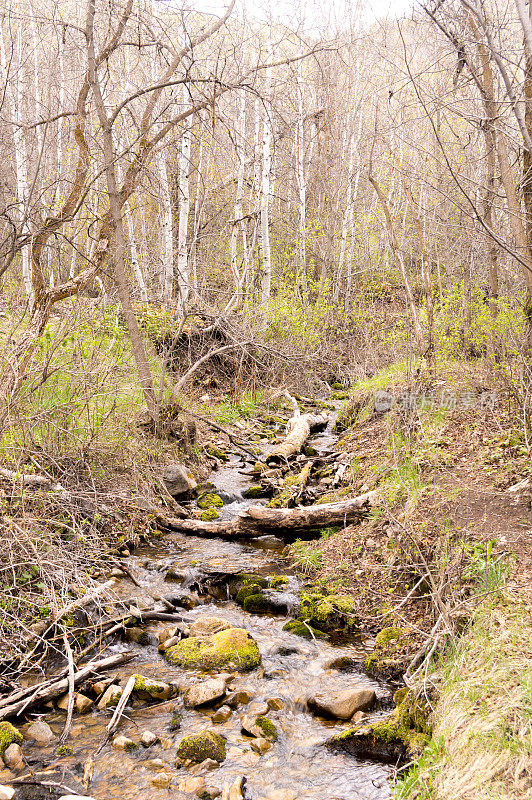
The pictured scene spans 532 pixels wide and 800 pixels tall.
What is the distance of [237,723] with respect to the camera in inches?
147

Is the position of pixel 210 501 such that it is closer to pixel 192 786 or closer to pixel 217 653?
pixel 217 653

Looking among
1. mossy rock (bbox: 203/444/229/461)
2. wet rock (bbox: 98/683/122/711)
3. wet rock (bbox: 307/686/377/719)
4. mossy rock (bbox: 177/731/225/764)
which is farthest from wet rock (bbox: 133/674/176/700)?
mossy rock (bbox: 203/444/229/461)

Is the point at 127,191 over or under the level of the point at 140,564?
over

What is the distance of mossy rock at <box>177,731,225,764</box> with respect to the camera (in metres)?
3.39


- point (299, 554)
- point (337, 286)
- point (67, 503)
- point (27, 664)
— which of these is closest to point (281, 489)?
point (299, 554)

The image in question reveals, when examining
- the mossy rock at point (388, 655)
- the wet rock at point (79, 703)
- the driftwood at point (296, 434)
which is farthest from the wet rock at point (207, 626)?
the driftwood at point (296, 434)

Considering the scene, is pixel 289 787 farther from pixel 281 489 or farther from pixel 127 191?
pixel 127 191

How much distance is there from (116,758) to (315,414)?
9.04 metres

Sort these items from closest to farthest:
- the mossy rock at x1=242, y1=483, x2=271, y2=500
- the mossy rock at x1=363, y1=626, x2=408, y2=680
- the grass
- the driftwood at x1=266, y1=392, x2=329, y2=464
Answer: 1. the grass
2. the mossy rock at x1=363, y1=626, x2=408, y2=680
3. the mossy rock at x1=242, y1=483, x2=271, y2=500
4. the driftwood at x1=266, y1=392, x2=329, y2=464

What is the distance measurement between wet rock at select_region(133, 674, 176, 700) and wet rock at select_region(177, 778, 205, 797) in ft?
2.69

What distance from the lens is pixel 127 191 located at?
25.8 ft

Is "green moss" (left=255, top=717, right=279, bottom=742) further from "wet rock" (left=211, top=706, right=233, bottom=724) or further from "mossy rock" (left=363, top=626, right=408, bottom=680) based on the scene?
"mossy rock" (left=363, top=626, right=408, bottom=680)

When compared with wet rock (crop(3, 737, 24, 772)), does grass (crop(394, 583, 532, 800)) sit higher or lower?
higher

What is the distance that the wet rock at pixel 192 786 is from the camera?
10.3ft
